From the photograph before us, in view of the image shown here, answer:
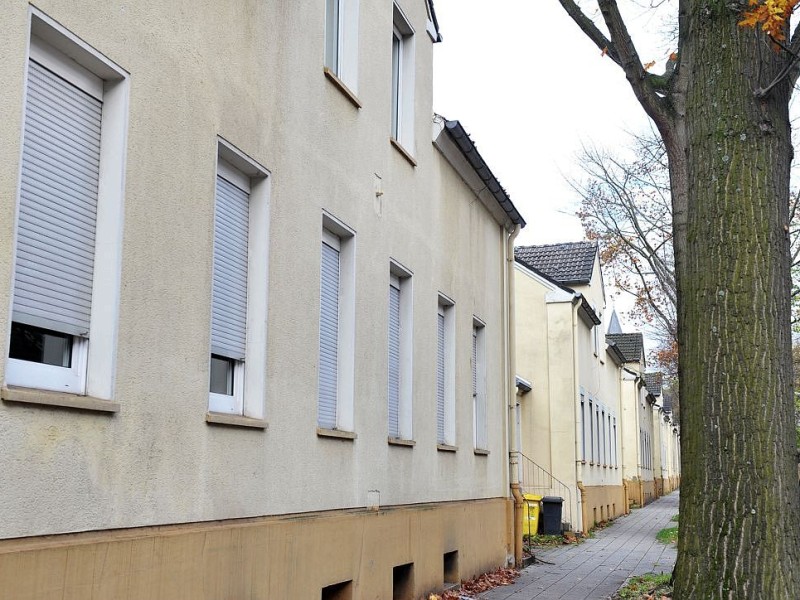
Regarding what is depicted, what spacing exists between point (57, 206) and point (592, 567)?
13.9 metres

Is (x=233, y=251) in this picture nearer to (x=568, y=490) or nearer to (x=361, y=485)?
(x=361, y=485)

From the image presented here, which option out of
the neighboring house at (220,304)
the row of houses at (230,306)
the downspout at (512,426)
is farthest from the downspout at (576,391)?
the neighboring house at (220,304)

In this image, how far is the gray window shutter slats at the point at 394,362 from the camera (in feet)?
38.2

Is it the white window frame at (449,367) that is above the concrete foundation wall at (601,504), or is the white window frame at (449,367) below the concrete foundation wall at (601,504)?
above

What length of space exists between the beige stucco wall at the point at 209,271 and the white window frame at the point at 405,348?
19cm

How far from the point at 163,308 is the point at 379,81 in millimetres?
5580

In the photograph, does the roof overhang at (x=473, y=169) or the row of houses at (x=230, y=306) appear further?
the roof overhang at (x=473, y=169)

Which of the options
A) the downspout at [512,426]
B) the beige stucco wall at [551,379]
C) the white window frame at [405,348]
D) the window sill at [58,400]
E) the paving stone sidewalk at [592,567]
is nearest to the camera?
the window sill at [58,400]

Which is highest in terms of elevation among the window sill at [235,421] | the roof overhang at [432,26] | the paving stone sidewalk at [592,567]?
the roof overhang at [432,26]

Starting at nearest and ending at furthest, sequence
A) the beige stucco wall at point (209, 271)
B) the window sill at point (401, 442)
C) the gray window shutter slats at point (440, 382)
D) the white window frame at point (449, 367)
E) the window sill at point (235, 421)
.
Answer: the beige stucco wall at point (209, 271) → the window sill at point (235, 421) → the window sill at point (401, 442) → the gray window shutter slats at point (440, 382) → the white window frame at point (449, 367)

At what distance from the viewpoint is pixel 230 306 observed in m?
7.61

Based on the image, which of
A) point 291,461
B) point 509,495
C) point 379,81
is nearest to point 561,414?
point 509,495

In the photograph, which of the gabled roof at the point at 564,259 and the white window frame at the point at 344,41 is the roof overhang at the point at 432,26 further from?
the gabled roof at the point at 564,259

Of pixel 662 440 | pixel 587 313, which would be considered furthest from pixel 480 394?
pixel 662 440
